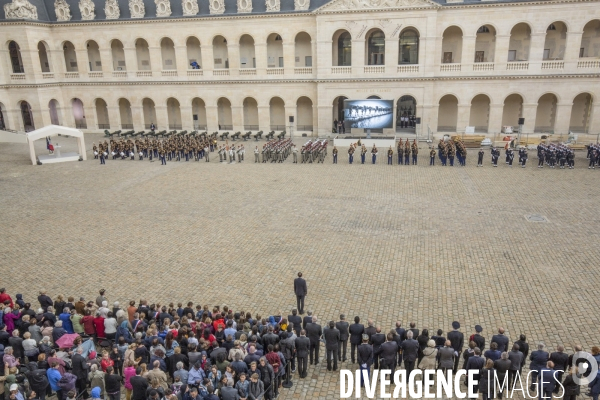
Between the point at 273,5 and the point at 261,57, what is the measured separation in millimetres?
4718

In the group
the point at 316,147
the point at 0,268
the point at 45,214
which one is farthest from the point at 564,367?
the point at 316,147

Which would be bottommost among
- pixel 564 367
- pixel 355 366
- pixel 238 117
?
pixel 355 366

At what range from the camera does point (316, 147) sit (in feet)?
114

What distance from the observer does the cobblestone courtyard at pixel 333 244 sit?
14156mm

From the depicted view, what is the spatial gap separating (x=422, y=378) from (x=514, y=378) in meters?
1.95

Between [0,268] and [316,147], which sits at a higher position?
[316,147]

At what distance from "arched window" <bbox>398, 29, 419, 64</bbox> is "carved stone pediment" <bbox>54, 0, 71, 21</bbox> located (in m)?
32.9

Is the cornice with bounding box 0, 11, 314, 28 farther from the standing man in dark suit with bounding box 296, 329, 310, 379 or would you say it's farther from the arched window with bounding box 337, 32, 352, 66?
the standing man in dark suit with bounding box 296, 329, 310, 379

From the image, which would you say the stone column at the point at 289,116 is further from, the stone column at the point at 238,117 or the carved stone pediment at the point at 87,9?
the carved stone pediment at the point at 87,9

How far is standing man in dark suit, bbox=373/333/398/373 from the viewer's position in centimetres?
1063

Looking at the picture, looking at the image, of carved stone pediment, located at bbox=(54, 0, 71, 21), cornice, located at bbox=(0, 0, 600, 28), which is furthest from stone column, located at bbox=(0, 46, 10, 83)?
carved stone pediment, located at bbox=(54, 0, 71, 21)

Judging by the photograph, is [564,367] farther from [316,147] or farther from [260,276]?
[316,147]

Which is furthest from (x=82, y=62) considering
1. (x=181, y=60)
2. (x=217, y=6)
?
(x=217, y=6)

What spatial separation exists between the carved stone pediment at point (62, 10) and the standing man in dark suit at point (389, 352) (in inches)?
1958
